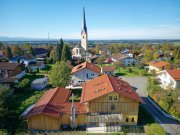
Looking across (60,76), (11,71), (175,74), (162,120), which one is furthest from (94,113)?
(11,71)

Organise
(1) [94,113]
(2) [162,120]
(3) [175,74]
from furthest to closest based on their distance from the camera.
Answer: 1. (3) [175,74]
2. (2) [162,120]
3. (1) [94,113]

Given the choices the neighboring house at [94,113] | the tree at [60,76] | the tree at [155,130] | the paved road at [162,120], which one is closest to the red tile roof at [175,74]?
the paved road at [162,120]

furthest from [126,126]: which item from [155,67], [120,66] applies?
[120,66]

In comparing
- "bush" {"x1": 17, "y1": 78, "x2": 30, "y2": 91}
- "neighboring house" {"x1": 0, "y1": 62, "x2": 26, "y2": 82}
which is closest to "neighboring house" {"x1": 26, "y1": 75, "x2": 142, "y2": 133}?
"bush" {"x1": 17, "y1": 78, "x2": 30, "y2": 91}

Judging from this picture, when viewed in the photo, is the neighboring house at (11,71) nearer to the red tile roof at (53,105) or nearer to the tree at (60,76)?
the tree at (60,76)

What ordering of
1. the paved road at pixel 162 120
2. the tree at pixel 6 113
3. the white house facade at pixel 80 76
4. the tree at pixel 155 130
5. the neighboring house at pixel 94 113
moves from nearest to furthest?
1. the tree at pixel 155 130
2. the tree at pixel 6 113
3. the neighboring house at pixel 94 113
4. the paved road at pixel 162 120
5. the white house facade at pixel 80 76

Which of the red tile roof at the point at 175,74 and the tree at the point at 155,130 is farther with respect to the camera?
the red tile roof at the point at 175,74

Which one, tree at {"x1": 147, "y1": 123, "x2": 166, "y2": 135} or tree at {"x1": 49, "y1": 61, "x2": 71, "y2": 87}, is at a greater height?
tree at {"x1": 49, "y1": 61, "x2": 71, "y2": 87}

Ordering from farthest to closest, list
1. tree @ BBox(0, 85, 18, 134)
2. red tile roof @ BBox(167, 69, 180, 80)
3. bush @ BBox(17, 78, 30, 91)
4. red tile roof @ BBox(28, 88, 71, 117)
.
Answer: red tile roof @ BBox(167, 69, 180, 80), bush @ BBox(17, 78, 30, 91), red tile roof @ BBox(28, 88, 71, 117), tree @ BBox(0, 85, 18, 134)

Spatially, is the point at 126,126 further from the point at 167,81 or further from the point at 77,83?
the point at 167,81

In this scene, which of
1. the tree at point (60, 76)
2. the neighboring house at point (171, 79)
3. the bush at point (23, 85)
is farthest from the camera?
the neighboring house at point (171, 79)

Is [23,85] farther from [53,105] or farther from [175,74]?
[175,74]

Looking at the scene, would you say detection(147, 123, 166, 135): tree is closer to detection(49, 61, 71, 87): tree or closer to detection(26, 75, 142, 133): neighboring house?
detection(26, 75, 142, 133): neighboring house
